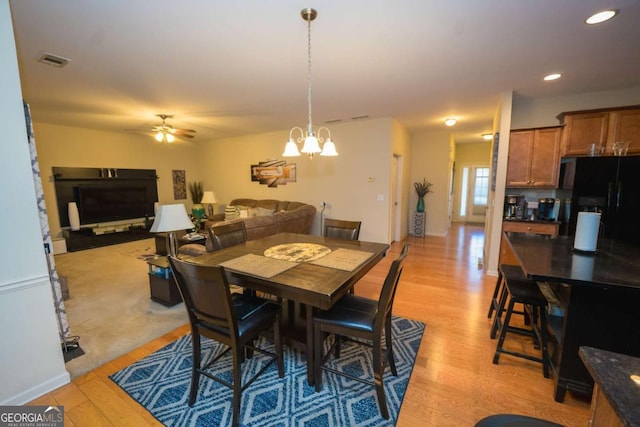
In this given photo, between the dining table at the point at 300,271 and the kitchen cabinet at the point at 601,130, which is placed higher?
the kitchen cabinet at the point at 601,130

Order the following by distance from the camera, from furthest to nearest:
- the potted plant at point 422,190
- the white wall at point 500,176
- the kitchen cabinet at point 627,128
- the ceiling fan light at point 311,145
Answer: the potted plant at point 422,190, the white wall at point 500,176, the kitchen cabinet at point 627,128, the ceiling fan light at point 311,145

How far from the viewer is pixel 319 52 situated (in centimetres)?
249

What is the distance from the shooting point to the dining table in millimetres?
1637

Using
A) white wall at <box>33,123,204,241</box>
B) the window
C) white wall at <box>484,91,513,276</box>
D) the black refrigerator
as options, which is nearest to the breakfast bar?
the black refrigerator

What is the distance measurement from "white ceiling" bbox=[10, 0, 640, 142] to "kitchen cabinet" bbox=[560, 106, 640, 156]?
0.35 meters

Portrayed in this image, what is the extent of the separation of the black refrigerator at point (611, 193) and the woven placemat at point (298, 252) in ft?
10.9

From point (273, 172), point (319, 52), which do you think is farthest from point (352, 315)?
point (273, 172)

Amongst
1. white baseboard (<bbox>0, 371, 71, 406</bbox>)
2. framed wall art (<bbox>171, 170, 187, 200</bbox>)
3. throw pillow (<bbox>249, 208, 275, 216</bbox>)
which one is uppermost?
framed wall art (<bbox>171, 170, 187, 200</bbox>)

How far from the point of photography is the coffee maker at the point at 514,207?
13.0ft

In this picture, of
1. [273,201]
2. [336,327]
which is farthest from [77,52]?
[273,201]
